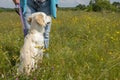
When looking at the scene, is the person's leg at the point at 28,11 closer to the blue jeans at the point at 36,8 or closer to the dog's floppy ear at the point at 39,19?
the blue jeans at the point at 36,8

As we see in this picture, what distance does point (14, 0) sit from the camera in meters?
5.93

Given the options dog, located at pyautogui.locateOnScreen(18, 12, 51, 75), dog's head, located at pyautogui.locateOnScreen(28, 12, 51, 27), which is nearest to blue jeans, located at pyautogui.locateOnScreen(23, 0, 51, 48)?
dog, located at pyautogui.locateOnScreen(18, 12, 51, 75)

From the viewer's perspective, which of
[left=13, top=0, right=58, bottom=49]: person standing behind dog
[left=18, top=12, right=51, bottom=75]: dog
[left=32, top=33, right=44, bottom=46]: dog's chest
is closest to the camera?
[left=18, top=12, right=51, bottom=75]: dog

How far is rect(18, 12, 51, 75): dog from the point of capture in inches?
184

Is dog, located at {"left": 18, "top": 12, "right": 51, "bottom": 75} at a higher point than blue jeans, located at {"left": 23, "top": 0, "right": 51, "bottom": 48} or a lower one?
lower

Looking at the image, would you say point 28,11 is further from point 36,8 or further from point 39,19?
point 39,19

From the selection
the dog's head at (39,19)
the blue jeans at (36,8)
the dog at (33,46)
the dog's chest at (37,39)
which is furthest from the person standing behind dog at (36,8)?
the dog's chest at (37,39)

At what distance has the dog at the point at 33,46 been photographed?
4668 mm

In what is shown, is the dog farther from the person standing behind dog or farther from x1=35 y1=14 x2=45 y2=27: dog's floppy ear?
the person standing behind dog

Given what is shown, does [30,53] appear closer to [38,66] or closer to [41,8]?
[38,66]

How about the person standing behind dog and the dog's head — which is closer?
the dog's head

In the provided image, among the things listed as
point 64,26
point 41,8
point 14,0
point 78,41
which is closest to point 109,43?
point 78,41

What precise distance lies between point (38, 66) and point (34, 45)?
2.26ft

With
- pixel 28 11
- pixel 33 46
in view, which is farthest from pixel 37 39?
pixel 28 11
